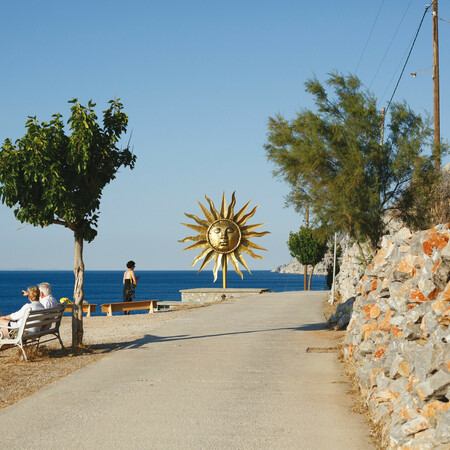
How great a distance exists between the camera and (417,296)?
22.0ft

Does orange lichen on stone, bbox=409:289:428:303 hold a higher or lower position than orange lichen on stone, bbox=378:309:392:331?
higher

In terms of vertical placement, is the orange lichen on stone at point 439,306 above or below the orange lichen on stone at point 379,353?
above

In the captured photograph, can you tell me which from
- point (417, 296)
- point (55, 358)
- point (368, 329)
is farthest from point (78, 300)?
point (417, 296)

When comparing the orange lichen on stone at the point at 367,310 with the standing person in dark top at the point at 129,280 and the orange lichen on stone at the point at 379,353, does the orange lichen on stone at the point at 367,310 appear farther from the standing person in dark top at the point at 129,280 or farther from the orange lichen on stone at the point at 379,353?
the standing person in dark top at the point at 129,280

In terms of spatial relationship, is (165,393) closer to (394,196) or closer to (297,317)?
(297,317)

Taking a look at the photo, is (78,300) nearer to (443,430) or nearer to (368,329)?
(368,329)

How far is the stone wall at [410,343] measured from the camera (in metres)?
5.02

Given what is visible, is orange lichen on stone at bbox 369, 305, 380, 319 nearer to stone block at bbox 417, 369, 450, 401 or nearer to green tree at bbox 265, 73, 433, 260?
stone block at bbox 417, 369, 450, 401

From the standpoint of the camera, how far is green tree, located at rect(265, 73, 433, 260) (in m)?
18.8

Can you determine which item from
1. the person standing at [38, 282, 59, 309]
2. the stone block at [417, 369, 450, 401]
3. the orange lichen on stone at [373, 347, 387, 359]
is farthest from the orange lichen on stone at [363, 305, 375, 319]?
the person standing at [38, 282, 59, 309]

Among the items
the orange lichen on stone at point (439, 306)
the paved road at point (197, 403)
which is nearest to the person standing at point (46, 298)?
the paved road at point (197, 403)

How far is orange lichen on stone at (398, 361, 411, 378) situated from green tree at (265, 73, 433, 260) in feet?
40.9

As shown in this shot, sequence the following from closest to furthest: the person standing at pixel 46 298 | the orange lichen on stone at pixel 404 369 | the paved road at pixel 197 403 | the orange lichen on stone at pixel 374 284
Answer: the orange lichen on stone at pixel 404 369
the paved road at pixel 197 403
the orange lichen on stone at pixel 374 284
the person standing at pixel 46 298

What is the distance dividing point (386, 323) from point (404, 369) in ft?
5.21
